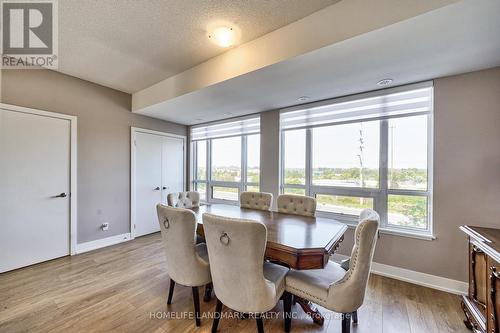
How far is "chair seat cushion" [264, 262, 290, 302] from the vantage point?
5.12 ft

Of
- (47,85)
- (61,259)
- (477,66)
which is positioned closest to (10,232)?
(61,259)

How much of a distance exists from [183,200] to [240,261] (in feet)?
6.09

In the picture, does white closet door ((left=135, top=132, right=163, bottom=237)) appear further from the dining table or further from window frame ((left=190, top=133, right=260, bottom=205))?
the dining table

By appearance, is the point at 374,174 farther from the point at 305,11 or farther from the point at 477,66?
the point at 305,11

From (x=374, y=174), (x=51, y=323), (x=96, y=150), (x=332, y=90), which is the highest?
(x=332, y=90)

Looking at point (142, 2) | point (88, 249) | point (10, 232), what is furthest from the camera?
point (88, 249)

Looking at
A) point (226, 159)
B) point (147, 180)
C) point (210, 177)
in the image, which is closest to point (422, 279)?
point (226, 159)

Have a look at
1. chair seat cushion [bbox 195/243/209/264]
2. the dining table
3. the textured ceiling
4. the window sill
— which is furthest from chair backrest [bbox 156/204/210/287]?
the window sill

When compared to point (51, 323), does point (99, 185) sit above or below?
above

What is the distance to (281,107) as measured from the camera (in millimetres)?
3471

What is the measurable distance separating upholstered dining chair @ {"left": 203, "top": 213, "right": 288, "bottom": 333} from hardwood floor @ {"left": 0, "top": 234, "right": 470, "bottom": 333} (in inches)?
19.1

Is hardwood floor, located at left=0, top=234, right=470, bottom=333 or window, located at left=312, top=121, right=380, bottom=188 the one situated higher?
window, located at left=312, top=121, right=380, bottom=188

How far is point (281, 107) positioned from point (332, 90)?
3.17 feet

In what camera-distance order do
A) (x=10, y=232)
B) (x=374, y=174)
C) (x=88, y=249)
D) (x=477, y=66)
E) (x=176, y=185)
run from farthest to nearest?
(x=176, y=185) < (x=88, y=249) < (x=374, y=174) < (x=10, y=232) < (x=477, y=66)
